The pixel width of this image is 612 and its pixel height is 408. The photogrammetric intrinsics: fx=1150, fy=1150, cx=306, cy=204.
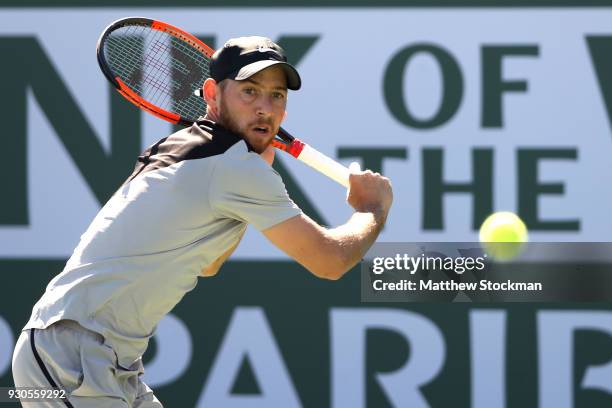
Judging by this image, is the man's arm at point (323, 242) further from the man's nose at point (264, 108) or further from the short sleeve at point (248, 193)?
the man's nose at point (264, 108)

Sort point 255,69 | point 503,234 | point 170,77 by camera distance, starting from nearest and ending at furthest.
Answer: point 255,69 → point 170,77 → point 503,234

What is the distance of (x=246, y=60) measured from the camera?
278 cm

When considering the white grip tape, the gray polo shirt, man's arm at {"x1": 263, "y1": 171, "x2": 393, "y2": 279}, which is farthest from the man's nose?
the white grip tape

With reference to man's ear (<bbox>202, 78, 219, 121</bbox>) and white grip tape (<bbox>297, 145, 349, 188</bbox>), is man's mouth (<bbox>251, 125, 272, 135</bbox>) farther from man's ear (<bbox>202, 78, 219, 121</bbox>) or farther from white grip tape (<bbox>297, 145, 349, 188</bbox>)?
white grip tape (<bbox>297, 145, 349, 188</bbox>)

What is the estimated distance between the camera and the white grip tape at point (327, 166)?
10.6 feet

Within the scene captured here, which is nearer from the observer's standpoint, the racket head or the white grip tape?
the white grip tape

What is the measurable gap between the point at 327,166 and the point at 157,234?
0.80 meters

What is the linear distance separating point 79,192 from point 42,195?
0.17 meters

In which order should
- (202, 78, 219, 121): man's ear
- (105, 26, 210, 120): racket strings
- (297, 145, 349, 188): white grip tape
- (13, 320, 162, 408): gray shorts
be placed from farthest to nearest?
1. (105, 26, 210, 120): racket strings
2. (297, 145, 349, 188): white grip tape
3. (202, 78, 219, 121): man's ear
4. (13, 320, 162, 408): gray shorts

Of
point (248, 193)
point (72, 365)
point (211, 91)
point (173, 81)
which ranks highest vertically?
point (173, 81)

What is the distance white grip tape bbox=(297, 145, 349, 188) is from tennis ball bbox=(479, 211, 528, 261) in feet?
5.56

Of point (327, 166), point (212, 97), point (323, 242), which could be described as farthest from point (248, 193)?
point (327, 166)

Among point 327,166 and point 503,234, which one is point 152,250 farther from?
point 503,234

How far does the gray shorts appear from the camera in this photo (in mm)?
2611
